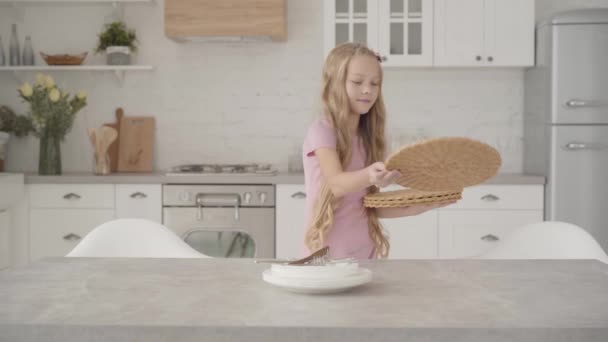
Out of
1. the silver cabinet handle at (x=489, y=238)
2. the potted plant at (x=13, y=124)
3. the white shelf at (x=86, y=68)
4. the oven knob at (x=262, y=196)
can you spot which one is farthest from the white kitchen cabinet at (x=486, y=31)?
the potted plant at (x=13, y=124)

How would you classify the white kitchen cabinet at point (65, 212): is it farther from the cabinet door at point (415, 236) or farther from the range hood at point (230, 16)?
the cabinet door at point (415, 236)

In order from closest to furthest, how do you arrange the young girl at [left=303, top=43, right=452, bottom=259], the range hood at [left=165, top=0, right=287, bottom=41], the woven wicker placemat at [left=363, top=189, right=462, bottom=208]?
the woven wicker placemat at [left=363, top=189, right=462, bottom=208] → the young girl at [left=303, top=43, right=452, bottom=259] → the range hood at [left=165, top=0, right=287, bottom=41]

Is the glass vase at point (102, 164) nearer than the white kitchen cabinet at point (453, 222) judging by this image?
No

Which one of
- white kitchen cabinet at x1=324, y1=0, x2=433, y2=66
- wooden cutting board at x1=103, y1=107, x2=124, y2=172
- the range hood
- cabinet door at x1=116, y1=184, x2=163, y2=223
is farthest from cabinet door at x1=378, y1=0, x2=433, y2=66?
wooden cutting board at x1=103, y1=107, x2=124, y2=172

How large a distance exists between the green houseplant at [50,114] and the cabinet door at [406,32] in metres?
1.79

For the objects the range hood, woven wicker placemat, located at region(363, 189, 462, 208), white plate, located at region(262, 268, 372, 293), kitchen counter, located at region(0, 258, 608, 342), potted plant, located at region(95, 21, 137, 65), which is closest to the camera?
kitchen counter, located at region(0, 258, 608, 342)

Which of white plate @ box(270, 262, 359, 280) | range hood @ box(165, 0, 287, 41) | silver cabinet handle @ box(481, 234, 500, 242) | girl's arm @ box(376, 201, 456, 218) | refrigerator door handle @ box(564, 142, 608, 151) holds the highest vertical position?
range hood @ box(165, 0, 287, 41)

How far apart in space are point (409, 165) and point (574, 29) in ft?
8.61

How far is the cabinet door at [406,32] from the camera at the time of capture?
4.12 meters

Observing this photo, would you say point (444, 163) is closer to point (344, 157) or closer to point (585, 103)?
point (344, 157)

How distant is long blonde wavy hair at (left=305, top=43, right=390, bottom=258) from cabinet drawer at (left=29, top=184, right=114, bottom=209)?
2149mm

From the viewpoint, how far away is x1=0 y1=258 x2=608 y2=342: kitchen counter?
1158 millimetres

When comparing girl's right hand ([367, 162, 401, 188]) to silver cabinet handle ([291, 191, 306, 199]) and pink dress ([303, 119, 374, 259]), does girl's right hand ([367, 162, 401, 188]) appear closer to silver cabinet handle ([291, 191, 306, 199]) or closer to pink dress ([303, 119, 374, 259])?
pink dress ([303, 119, 374, 259])

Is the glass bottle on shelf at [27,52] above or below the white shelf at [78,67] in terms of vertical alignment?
above
